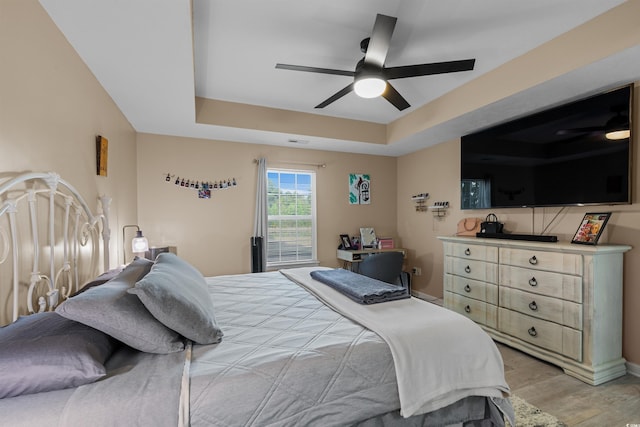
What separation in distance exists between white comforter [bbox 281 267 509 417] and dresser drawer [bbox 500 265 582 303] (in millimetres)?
1343

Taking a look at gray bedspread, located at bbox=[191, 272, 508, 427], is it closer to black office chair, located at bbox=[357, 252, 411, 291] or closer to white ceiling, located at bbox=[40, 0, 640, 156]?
white ceiling, located at bbox=[40, 0, 640, 156]

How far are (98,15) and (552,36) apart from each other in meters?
2.91

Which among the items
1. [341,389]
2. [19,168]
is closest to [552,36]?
[341,389]

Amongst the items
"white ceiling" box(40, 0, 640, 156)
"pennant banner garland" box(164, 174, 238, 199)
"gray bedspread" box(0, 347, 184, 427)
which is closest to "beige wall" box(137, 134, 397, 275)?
"pennant banner garland" box(164, 174, 238, 199)

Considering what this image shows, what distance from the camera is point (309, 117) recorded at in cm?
370

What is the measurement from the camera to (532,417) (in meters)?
1.83

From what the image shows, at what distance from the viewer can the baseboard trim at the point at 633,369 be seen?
7.50 feet

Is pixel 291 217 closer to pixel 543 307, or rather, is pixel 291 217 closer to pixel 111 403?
pixel 543 307

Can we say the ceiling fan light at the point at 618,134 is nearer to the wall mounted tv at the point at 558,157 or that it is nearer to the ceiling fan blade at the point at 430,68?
the wall mounted tv at the point at 558,157

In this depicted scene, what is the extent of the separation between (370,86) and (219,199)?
2582mm

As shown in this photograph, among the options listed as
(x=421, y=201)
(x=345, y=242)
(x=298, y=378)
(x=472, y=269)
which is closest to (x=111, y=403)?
(x=298, y=378)

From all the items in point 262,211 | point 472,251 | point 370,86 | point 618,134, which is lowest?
point 472,251

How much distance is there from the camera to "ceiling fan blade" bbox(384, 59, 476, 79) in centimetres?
193

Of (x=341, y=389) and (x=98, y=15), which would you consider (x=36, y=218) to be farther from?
(x=341, y=389)
